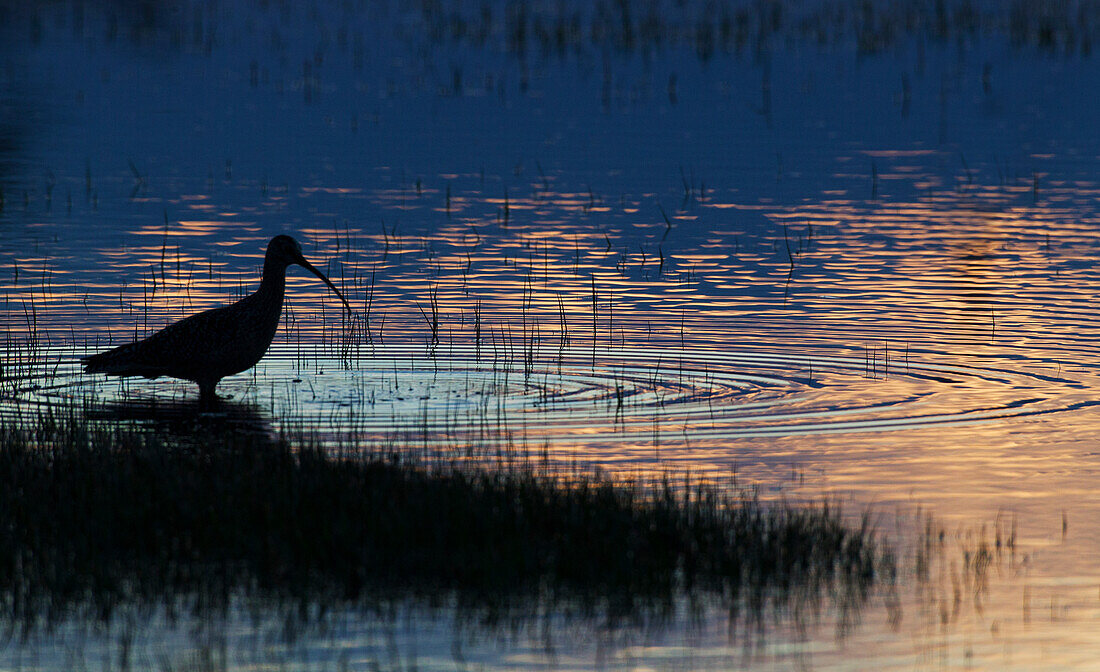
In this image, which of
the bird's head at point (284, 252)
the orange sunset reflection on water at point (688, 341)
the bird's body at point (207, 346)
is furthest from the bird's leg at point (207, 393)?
the bird's head at point (284, 252)

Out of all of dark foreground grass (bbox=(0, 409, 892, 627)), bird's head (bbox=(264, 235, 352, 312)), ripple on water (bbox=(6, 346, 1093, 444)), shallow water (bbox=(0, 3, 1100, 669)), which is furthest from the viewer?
bird's head (bbox=(264, 235, 352, 312))

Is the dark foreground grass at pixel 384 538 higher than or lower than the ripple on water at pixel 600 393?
lower

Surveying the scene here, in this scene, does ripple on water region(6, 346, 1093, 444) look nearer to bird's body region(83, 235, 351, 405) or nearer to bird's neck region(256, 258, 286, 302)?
bird's body region(83, 235, 351, 405)

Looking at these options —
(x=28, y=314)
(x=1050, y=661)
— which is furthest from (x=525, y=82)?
(x=1050, y=661)

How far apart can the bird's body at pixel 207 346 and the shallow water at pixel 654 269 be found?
26cm

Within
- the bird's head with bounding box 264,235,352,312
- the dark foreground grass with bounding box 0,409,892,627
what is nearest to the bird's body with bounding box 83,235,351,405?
the bird's head with bounding box 264,235,352,312

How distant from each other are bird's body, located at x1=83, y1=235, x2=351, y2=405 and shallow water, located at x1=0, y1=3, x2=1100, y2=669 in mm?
265

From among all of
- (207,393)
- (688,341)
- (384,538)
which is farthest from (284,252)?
(384,538)

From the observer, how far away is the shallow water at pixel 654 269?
10727mm

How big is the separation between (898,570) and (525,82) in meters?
31.4

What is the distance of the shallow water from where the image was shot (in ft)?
35.2

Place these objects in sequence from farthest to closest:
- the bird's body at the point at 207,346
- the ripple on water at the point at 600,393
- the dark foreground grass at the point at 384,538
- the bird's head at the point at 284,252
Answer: the bird's head at the point at 284,252
the bird's body at the point at 207,346
the ripple on water at the point at 600,393
the dark foreground grass at the point at 384,538

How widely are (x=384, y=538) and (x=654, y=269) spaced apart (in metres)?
10.6

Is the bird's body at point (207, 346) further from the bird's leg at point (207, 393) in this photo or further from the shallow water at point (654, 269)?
the shallow water at point (654, 269)
